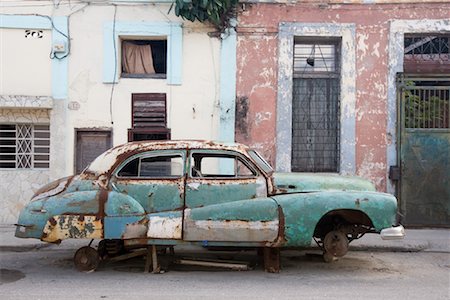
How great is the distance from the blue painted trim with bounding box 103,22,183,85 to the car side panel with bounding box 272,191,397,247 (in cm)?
498

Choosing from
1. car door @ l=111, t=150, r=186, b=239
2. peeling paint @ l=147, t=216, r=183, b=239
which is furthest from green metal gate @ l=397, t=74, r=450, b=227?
peeling paint @ l=147, t=216, r=183, b=239

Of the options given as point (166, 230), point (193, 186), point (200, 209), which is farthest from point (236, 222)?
point (166, 230)

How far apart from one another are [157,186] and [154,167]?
0.35 m

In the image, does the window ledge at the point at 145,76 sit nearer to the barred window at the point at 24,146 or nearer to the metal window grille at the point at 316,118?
the barred window at the point at 24,146

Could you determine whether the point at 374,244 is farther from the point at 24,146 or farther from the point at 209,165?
the point at 24,146

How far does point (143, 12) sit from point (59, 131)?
3082mm

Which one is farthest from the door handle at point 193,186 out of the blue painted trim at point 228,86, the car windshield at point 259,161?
the blue painted trim at point 228,86

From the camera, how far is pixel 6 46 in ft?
35.2

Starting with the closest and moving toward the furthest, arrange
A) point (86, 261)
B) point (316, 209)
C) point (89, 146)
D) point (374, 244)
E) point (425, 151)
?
point (316, 209), point (86, 261), point (374, 244), point (425, 151), point (89, 146)

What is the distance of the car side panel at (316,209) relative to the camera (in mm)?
6570

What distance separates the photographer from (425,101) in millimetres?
10500

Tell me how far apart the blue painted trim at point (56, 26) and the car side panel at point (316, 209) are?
20.2 feet

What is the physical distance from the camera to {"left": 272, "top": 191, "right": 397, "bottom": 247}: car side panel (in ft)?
21.6

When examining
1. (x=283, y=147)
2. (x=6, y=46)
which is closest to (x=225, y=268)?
(x=283, y=147)
